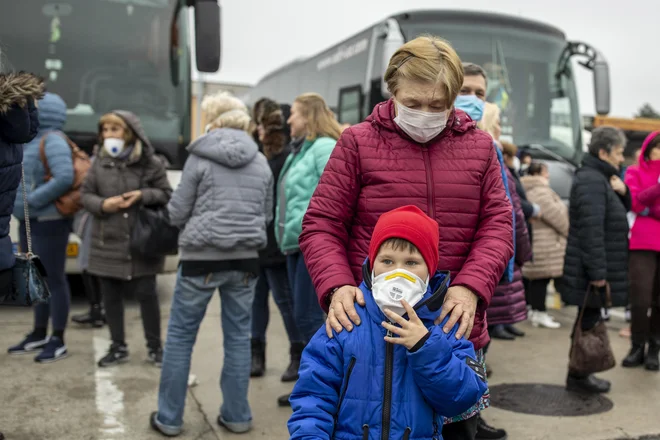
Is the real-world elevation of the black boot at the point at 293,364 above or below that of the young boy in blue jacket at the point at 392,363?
below

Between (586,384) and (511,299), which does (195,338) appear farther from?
(586,384)

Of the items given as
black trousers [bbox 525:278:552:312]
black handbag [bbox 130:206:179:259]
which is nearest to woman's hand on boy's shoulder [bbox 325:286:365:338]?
black handbag [bbox 130:206:179:259]

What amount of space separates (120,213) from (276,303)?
1311 millimetres

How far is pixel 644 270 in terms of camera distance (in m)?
Answer: 6.06

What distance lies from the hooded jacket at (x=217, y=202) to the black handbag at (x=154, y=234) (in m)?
0.89

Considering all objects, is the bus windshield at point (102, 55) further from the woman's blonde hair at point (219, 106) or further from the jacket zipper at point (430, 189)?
the jacket zipper at point (430, 189)

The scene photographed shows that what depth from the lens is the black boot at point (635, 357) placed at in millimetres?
6094

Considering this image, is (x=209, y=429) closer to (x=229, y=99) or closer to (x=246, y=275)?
(x=246, y=275)

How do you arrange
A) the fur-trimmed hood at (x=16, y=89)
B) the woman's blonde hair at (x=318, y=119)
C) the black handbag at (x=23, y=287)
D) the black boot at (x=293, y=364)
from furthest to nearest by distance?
the black boot at (x=293, y=364) → the woman's blonde hair at (x=318, y=119) → the black handbag at (x=23, y=287) → the fur-trimmed hood at (x=16, y=89)

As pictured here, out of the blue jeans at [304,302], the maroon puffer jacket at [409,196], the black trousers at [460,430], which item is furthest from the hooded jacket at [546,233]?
the maroon puffer jacket at [409,196]

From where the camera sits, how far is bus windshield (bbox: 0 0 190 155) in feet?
25.2

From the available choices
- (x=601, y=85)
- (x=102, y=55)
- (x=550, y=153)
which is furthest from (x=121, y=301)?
(x=601, y=85)

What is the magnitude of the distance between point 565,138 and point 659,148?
4.64 m

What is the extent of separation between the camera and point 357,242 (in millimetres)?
2633
